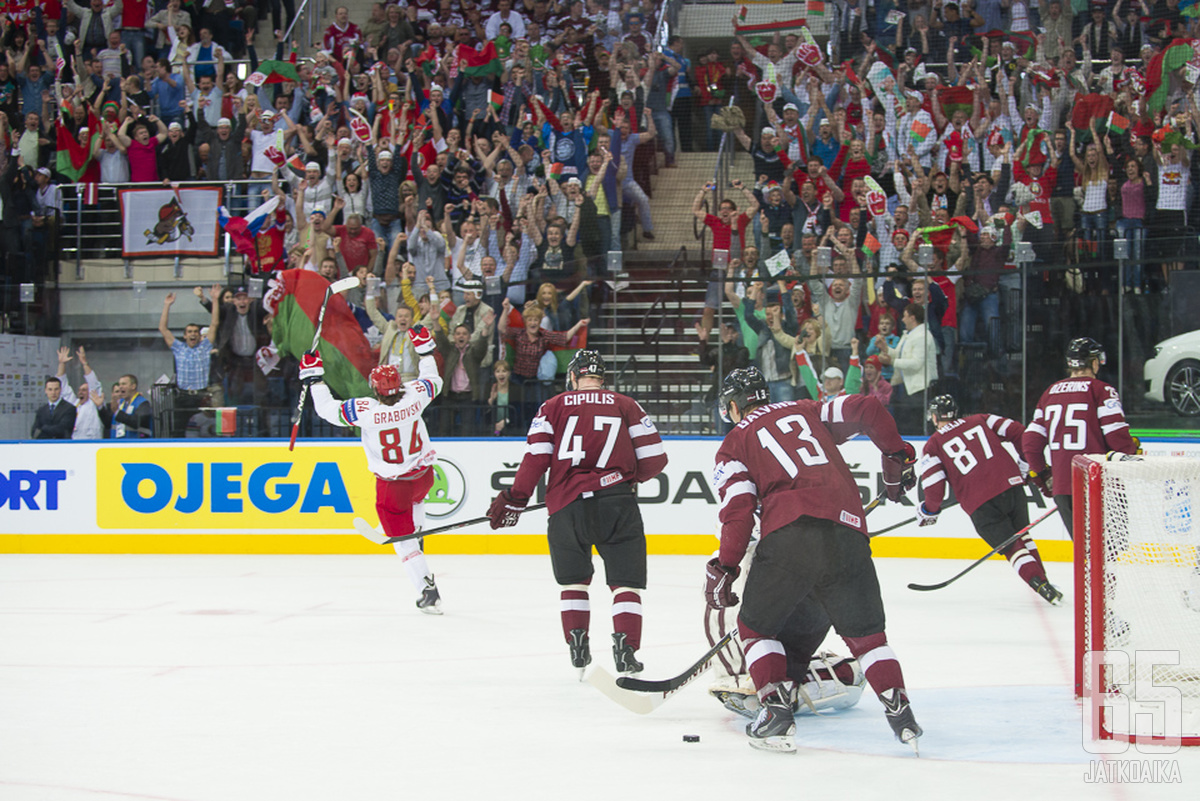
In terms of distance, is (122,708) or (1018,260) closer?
(122,708)

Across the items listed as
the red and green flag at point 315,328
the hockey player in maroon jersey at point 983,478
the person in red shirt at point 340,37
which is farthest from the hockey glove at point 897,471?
the person in red shirt at point 340,37

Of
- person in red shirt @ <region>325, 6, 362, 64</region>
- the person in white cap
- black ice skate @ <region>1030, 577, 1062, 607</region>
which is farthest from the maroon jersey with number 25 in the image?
person in red shirt @ <region>325, 6, 362, 64</region>

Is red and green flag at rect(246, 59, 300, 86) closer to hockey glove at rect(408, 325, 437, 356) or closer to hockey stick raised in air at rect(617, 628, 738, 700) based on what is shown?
hockey glove at rect(408, 325, 437, 356)

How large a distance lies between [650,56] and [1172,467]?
8531mm

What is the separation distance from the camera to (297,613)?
671cm

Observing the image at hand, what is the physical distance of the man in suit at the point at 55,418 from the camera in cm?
985

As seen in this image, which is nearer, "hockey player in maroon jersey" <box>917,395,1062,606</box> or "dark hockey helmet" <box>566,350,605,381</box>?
"dark hockey helmet" <box>566,350,605,381</box>

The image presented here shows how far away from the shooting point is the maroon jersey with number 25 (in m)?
3.71

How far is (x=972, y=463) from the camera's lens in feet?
22.2

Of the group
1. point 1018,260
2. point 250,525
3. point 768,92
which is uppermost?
point 768,92

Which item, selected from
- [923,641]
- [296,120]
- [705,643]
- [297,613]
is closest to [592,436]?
[705,643]

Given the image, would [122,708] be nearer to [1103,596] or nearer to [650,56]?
[1103,596]

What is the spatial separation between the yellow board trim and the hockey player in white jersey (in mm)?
2586

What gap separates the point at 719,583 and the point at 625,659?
1.10 meters
